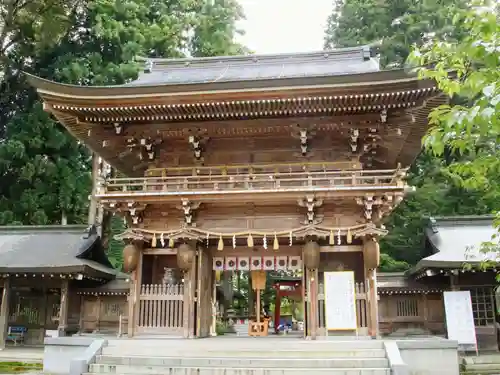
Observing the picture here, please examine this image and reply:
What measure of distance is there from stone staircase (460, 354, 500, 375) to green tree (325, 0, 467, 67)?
1675 centimetres

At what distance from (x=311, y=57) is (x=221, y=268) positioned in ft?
26.2

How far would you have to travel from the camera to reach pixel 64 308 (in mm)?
15359

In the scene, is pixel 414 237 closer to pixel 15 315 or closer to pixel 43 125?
pixel 15 315

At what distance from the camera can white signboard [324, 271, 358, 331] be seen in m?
11.2

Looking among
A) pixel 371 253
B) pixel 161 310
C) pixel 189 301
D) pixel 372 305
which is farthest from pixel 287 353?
pixel 161 310

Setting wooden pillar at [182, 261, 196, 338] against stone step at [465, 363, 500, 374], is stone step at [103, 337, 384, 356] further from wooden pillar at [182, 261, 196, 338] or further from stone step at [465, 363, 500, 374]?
stone step at [465, 363, 500, 374]

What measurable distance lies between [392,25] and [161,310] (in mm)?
21623

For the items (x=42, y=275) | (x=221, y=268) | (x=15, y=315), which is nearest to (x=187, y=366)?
(x=221, y=268)

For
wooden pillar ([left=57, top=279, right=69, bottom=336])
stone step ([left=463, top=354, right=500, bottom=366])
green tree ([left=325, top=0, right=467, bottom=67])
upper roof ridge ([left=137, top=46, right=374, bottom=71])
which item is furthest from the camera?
green tree ([left=325, top=0, right=467, bottom=67])

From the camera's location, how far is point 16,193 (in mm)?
23656

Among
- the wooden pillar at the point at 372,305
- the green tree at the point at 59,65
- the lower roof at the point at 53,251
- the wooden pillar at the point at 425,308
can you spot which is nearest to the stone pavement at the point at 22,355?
the lower roof at the point at 53,251

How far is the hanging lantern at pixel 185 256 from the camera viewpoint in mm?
11883

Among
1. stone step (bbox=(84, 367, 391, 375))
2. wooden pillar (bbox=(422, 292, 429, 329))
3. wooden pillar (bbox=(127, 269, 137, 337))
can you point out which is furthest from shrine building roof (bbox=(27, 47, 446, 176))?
stone step (bbox=(84, 367, 391, 375))

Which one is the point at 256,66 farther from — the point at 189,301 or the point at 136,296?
the point at 136,296
